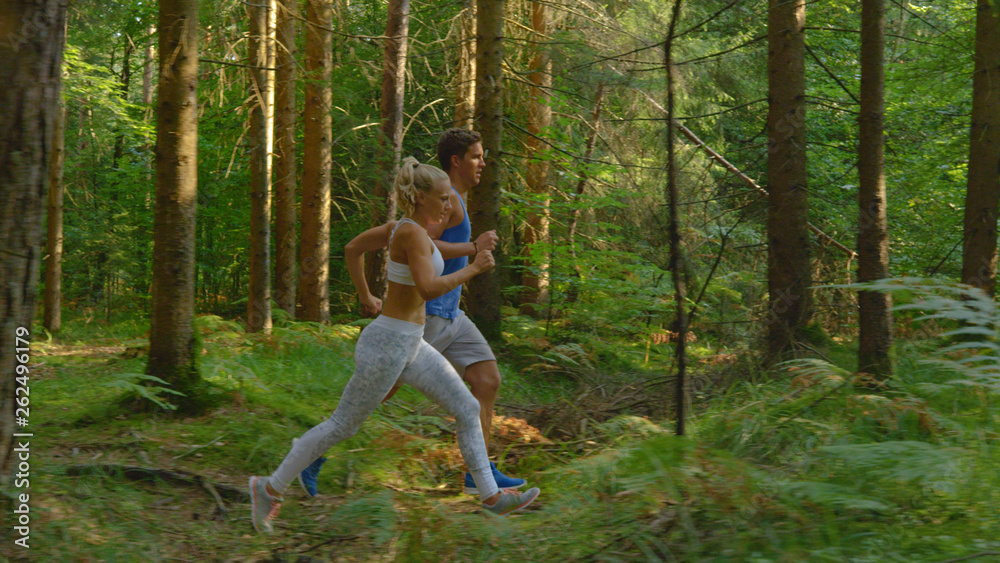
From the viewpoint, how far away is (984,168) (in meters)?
8.55

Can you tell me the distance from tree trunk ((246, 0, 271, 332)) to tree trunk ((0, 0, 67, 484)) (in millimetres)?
7696

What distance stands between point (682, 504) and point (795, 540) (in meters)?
0.53

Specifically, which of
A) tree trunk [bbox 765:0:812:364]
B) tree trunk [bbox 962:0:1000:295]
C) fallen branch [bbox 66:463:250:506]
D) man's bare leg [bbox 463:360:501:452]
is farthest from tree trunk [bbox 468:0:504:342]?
tree trunk [bbox 962:0:1000:295]

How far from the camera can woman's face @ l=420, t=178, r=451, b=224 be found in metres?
4.02

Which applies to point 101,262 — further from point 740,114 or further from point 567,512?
point 567,512

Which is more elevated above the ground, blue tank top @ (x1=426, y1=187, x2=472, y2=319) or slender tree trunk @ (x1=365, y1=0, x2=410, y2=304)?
slender tree trunk @ (x1=365, y1=0, x2=410, y2=304)

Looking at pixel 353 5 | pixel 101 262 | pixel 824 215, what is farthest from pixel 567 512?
pixel 101 262

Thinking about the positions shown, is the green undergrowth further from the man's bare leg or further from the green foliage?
the man's bare leg

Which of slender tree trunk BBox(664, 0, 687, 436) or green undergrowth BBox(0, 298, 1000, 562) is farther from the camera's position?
slender tree trunk BBox(664, 0, 687, 436)

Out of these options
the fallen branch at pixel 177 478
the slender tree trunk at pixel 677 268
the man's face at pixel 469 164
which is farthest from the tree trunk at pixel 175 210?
the slender tree trunk at pixel 677 268

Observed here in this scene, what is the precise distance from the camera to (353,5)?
18672 millimetres

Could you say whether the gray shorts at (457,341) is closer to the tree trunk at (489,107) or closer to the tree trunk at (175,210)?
the tree trunk at (175,210)

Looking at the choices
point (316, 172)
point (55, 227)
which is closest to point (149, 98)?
point (55, 227)

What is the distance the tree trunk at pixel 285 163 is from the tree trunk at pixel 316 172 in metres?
0.25
